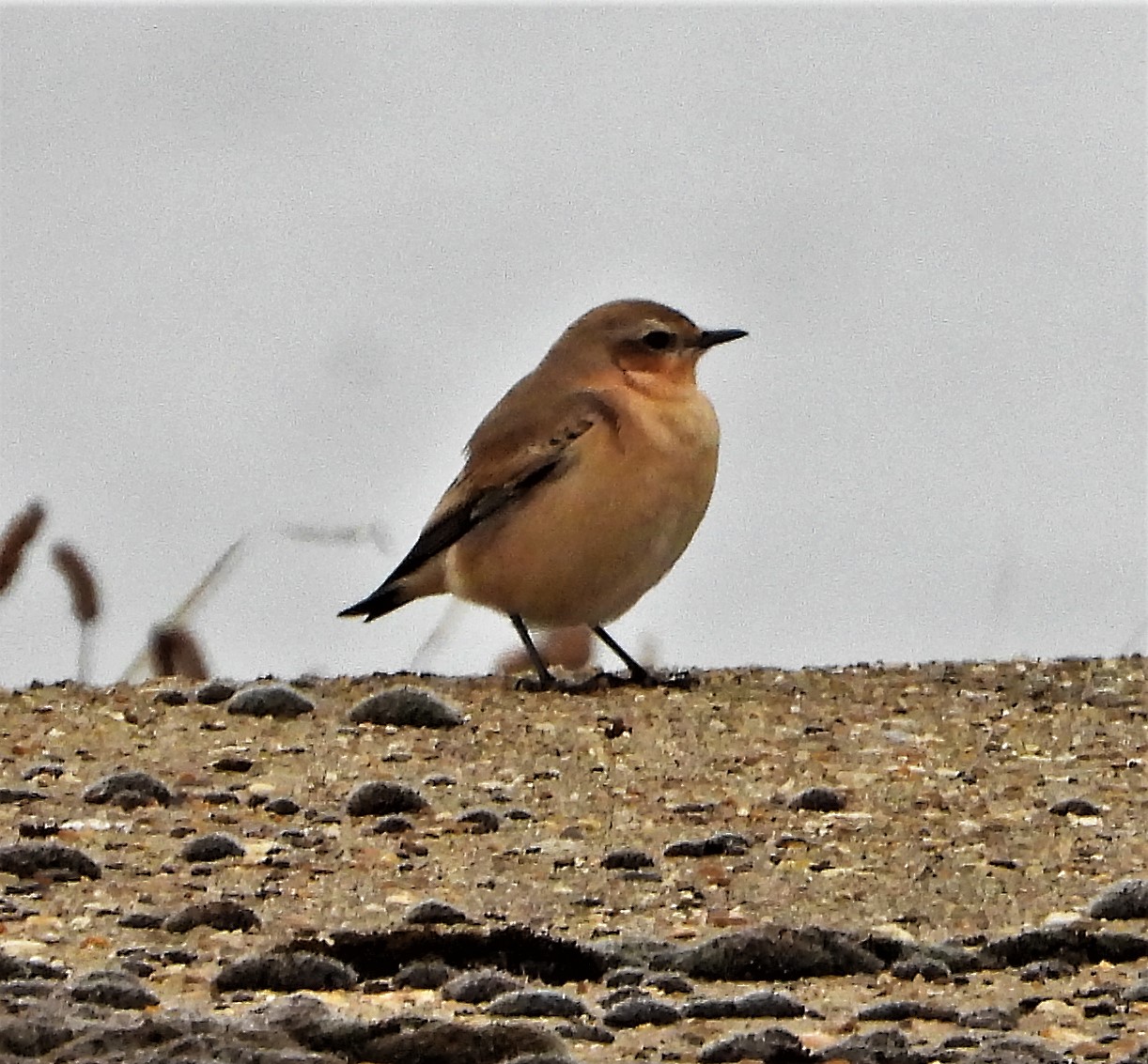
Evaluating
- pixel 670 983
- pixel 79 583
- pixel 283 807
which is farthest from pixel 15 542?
pixel 670 983

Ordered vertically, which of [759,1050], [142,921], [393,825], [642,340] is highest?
[642,340]

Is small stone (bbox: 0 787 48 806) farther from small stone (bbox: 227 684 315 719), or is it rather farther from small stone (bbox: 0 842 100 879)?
small stone (bbox: 227 684 315 719)

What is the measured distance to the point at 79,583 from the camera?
25.4ft

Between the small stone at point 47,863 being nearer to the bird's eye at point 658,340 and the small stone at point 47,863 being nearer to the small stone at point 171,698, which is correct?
the small stone at point 171,698

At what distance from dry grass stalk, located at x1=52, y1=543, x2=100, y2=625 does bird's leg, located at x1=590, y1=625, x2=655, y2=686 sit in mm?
1587

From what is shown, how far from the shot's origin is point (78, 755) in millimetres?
6613

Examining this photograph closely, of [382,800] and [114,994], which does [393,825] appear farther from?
[114,994]

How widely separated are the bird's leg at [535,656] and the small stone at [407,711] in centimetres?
71

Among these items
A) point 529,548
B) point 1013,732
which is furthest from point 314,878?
point 529,548

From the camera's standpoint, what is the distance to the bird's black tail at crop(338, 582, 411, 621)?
8984 mm

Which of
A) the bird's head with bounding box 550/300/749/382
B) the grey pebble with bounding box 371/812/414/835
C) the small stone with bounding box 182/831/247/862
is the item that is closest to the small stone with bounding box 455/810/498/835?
the grey pebble with bounding box 371/812/414/835

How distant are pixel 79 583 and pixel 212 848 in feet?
7.64

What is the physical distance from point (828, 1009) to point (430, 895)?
117 cm

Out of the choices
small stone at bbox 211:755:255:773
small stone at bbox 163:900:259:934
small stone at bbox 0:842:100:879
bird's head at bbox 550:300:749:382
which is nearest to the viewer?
small stone at bbox 163:900:259:934
